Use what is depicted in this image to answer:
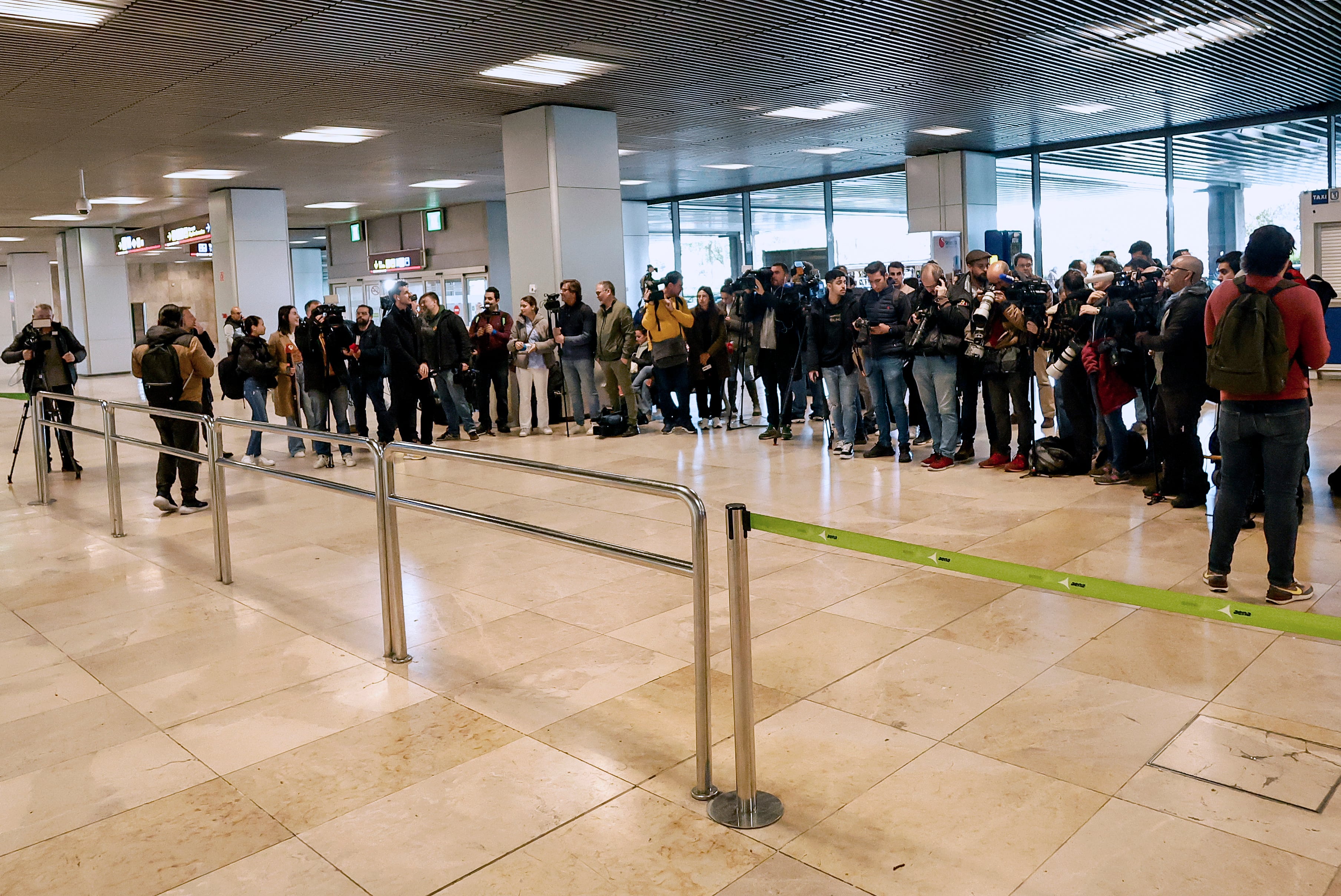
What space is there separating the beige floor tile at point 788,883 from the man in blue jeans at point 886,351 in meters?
6.69

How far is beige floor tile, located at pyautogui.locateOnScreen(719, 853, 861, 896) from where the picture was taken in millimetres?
2742

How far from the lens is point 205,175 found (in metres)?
17.8

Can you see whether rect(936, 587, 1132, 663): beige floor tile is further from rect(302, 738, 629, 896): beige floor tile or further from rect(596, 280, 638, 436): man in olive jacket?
rect(596, 280, 638, 436): man in olive jacket

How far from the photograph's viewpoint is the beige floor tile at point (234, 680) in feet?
13.9

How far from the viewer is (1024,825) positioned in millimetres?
3021

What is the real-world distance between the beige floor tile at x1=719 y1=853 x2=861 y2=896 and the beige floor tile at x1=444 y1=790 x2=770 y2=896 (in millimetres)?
39

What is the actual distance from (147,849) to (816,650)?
2599 millimetres

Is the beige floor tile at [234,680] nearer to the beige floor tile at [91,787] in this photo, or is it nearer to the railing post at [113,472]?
the beige floor tile at [91,787]

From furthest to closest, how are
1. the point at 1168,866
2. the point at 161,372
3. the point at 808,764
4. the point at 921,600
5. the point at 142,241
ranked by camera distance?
the point at 142,241
the point at 161,372
the point at 921,600
the point at 808,764
the point at 1168,866

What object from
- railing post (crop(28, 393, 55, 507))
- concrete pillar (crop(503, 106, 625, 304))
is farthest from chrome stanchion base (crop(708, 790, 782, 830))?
concrete pillar (crop(503, 106, 625, 304))

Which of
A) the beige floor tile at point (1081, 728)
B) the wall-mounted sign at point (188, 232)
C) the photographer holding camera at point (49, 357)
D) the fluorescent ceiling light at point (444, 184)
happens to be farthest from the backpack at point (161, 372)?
the wall-mounted sign at point (188, 232)

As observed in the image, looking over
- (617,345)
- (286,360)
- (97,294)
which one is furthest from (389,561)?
(97,294)

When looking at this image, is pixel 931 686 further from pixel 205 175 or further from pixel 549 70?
pixel 205 175

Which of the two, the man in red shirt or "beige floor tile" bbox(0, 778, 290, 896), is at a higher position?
the man in red shirt
